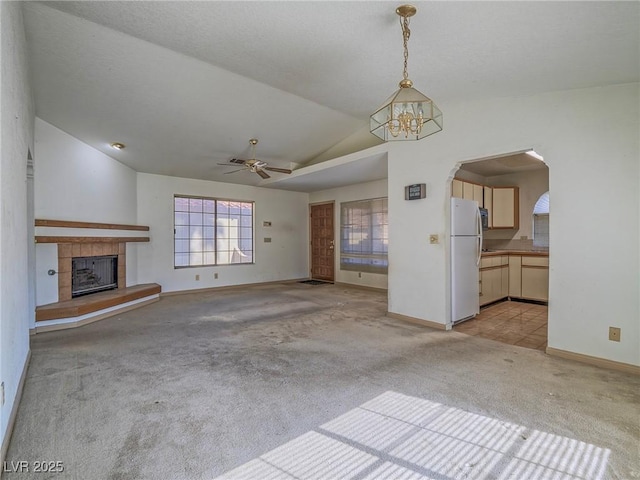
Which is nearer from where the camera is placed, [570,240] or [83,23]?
[83,23]

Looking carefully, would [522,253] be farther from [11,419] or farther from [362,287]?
[11,419]

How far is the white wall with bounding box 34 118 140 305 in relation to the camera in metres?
4.26

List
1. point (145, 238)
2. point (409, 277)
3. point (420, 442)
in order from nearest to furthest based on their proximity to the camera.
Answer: point (420, 442) → point (409, 277) → point (145, 238)

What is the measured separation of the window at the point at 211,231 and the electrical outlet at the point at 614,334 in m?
6.52

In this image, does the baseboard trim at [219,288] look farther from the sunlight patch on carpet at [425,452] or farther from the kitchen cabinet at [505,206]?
the sunlight patch on carpet at [425,452]

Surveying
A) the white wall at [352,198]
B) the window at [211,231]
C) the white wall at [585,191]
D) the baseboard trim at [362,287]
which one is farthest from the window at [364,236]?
the white wall at [585,191]

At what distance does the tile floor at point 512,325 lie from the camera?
3629mm

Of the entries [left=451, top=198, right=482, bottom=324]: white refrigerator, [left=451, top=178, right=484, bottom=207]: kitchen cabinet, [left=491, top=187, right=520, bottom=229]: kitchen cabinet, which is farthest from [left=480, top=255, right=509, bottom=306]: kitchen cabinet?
[left=451, top=178, right=484, bottom=207]: kitchen cabinet

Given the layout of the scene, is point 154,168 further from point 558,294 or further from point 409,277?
point 558,294

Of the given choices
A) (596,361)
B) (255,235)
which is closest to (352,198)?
(255,235)

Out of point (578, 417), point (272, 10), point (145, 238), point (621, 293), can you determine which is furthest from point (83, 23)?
point (621, 293)

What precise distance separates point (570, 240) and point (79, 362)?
4768 millimetres

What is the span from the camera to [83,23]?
2.74m

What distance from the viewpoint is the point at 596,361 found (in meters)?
2.91
